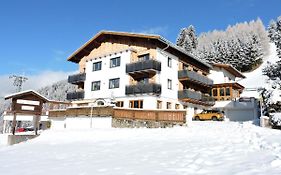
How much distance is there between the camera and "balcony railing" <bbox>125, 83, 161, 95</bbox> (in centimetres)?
3216

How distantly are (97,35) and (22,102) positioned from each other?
1970 centimetres

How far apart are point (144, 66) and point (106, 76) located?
23.8 feet

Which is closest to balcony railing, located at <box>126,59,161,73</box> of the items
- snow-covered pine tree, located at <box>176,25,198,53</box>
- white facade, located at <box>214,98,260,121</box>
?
white facade, located at <box>214,98,260,121</box>

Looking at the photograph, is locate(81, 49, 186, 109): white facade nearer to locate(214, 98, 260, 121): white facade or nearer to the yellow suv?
the yellow suv

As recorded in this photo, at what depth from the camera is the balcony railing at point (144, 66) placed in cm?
3253

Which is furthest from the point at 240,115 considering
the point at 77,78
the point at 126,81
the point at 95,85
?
the point at 77,78

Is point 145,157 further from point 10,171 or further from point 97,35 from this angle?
point 97,35

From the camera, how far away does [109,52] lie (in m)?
38.6

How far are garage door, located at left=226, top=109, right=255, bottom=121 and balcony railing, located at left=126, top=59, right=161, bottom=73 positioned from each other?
56.0ft

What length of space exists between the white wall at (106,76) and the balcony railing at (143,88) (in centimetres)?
134

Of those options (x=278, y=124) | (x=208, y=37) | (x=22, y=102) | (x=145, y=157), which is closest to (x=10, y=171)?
(x=145, y=157)

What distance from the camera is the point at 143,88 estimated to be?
32.8m

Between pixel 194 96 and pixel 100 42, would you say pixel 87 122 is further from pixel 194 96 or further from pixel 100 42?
pixel 194 96

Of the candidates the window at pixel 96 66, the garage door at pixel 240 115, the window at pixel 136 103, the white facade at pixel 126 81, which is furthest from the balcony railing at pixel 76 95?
the garage door at pixel 240 115
